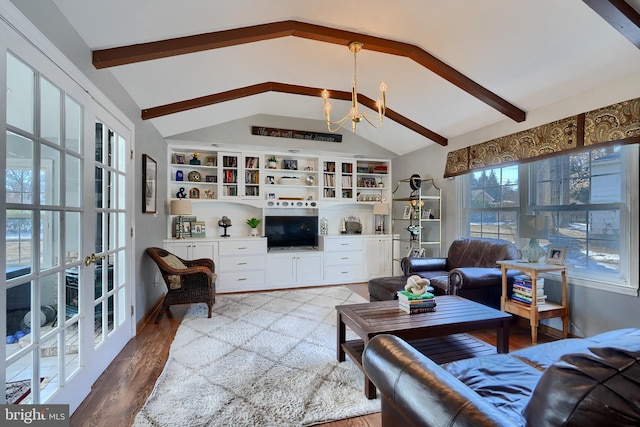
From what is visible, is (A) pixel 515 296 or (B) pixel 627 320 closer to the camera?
(B) pixel 627 320

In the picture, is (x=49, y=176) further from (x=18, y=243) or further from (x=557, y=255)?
(x=557, y=255)

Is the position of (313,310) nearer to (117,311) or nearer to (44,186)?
(117,311)

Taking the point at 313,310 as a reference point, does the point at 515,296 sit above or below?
above

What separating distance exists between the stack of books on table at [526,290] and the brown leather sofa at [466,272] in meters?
0.09

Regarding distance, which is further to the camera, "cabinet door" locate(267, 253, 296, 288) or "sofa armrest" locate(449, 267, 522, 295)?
"cabinet door" locate(267, 253, 296, 288)

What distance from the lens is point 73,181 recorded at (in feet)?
5.71

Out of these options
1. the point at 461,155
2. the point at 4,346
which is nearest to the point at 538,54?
the point at 461,155

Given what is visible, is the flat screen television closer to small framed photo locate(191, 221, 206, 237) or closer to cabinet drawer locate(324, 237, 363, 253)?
cabinet drawer locate(324, 237, 363, 253)

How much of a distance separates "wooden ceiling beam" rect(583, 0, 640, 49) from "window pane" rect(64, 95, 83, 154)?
10.4ft

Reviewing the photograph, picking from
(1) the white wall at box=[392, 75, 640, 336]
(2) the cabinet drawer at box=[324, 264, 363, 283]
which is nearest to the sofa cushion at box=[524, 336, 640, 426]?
(1) the white wall at box=[392, 75, 640, 336]

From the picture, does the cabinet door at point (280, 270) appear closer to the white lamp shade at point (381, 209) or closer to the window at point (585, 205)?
the white lamp shade at point (381, 209)

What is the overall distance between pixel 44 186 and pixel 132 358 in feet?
5.22

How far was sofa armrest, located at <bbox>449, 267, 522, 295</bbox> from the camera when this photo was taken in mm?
2701

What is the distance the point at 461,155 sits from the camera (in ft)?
12.5
